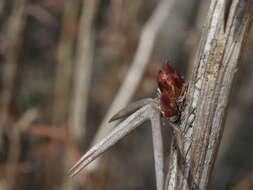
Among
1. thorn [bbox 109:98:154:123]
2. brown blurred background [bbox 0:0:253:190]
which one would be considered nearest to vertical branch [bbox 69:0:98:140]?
brown blurred background [bbox 0:0:253:190]

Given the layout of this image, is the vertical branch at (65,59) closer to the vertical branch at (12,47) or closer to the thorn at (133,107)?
the vertical branch at (12,47)

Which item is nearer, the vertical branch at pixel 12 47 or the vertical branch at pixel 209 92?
the vertical branch at pixel 209 92

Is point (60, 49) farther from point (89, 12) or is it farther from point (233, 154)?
point (233, 154)

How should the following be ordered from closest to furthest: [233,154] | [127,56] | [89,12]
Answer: [89,12], [127,56], [233,154]

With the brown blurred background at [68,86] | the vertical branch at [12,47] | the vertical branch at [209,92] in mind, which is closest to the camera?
the vertical branch at [209,92]

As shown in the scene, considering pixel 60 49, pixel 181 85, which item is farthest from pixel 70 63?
pixel 181 85

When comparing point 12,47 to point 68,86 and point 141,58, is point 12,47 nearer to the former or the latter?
point 68,86

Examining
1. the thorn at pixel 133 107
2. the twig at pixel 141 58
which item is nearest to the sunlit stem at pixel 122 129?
the thorn at pixel 133 107
